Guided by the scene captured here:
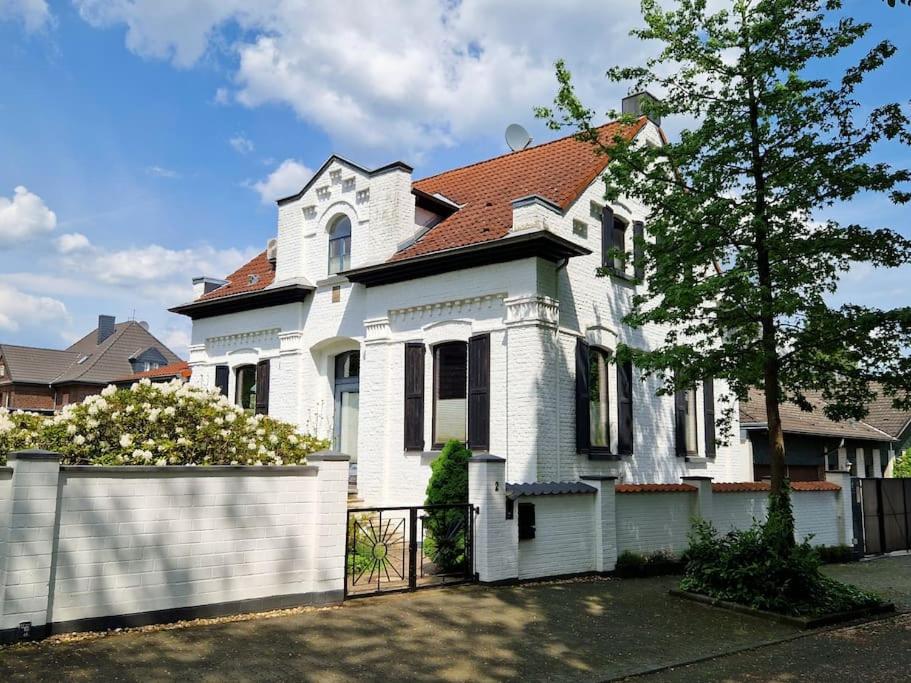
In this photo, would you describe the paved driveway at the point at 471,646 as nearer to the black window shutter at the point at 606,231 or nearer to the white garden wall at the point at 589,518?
the white garden wall at the point at 589,518

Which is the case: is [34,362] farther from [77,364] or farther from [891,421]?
[891,421]

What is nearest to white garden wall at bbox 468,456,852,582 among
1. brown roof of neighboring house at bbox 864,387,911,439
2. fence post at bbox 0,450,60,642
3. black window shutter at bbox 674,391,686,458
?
black window shutter at bbox 674,391,686,458

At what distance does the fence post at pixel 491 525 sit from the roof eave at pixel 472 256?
4.13 m

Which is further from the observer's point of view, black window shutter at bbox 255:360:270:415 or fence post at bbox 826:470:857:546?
black window shutter at bbox 255:360:270:415

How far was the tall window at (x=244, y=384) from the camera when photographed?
61.5 ft

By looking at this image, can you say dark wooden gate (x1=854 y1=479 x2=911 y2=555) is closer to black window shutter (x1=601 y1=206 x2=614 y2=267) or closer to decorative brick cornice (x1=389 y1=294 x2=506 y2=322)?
black window shutter (x1=601 y1=206 x2=614 y2=267)

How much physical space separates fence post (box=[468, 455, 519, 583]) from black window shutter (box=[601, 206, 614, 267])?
6168mm

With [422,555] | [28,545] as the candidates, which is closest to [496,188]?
[422,555]

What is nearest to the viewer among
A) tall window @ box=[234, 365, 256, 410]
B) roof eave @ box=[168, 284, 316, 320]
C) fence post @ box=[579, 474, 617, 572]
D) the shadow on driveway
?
the shadow on driveway

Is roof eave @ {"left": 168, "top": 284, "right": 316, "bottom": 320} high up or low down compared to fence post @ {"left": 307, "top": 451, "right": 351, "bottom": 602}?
up

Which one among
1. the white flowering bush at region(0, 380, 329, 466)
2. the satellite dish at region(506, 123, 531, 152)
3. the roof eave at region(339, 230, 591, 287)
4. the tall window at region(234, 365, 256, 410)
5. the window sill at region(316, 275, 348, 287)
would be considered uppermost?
the satellite dish at region(506, 123, 531, 152)

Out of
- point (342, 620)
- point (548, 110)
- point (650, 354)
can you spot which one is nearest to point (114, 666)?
point (342, 620)

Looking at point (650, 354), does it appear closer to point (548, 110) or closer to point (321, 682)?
point (548, 110)

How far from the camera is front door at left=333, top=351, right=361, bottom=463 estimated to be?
55.3 feet
